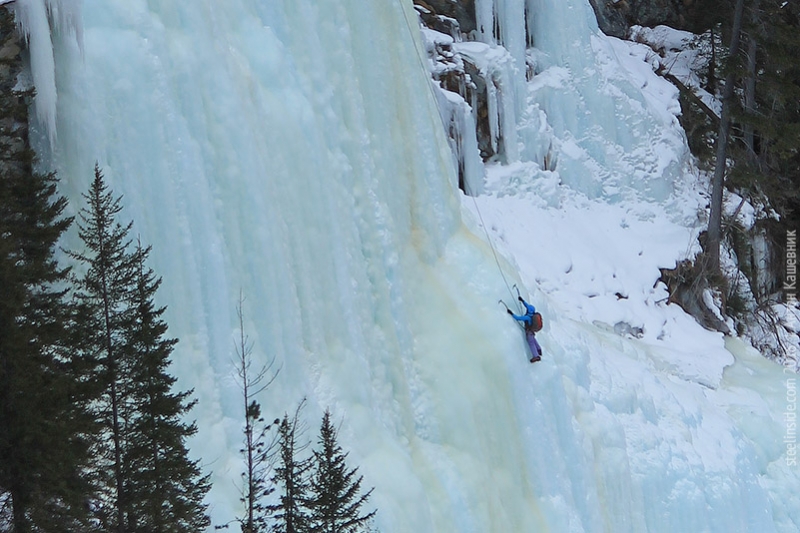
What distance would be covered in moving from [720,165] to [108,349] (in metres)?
14.3

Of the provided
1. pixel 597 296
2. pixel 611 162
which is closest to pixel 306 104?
pixel 597 296

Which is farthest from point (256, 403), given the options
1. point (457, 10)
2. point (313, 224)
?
point (457, 10)

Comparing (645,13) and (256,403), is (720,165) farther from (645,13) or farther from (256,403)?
(256,403)

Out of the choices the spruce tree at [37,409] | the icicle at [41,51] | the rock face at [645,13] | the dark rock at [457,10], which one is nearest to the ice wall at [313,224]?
the icicle at [41,51]

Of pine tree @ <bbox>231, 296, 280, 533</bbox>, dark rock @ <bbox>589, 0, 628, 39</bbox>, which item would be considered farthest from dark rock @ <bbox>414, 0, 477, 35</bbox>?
pine tree @ <bbox>231, 296, 280, 533</bbox>

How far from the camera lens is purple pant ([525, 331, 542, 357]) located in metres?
12.3

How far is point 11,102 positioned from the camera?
27.7 feet

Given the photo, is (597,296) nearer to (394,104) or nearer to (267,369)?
(394,104)

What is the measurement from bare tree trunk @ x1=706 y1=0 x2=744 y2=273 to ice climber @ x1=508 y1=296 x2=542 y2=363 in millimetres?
7393

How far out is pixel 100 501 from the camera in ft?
24.7

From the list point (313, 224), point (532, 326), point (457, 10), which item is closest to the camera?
point (313, 224)

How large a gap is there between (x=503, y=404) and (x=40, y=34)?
6.19 metres

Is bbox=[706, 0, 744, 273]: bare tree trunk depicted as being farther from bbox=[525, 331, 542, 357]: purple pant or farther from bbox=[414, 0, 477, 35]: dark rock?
bbox=[525, 331, 542, 357]: purple pant

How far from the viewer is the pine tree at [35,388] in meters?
6.91
